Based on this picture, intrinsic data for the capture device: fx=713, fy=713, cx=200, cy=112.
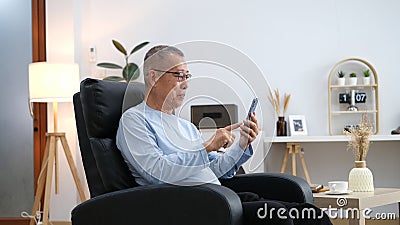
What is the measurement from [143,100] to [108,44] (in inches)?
132

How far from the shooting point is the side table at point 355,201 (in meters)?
3.43

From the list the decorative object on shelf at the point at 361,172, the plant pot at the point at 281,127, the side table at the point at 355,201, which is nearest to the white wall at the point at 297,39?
the plant pot at the point at 281,127

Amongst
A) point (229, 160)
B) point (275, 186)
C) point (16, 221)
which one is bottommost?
point (16, 221)

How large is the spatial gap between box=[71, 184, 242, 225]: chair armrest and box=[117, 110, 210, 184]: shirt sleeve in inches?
4.0

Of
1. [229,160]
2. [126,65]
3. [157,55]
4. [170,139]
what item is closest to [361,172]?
[229,160]

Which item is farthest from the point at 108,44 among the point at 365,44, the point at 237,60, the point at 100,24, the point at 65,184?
the point at 237,60

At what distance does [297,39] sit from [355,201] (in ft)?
7.89

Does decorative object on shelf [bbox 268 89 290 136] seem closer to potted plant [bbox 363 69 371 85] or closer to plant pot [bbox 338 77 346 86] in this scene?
plant pot [bbox 338 77 346 86]

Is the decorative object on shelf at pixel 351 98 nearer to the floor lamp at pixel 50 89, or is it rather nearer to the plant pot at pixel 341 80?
the plant pot at pixel 341 80

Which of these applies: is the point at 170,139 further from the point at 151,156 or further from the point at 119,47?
the point at 119,47

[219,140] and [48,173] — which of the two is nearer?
[219,140]

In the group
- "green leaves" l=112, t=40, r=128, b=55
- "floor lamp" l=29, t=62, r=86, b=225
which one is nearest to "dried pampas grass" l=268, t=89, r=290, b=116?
"green leaves" l=112, t=40, r=128, b=55

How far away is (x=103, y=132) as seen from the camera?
2744 mm

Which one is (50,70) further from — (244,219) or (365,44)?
(244,219)
